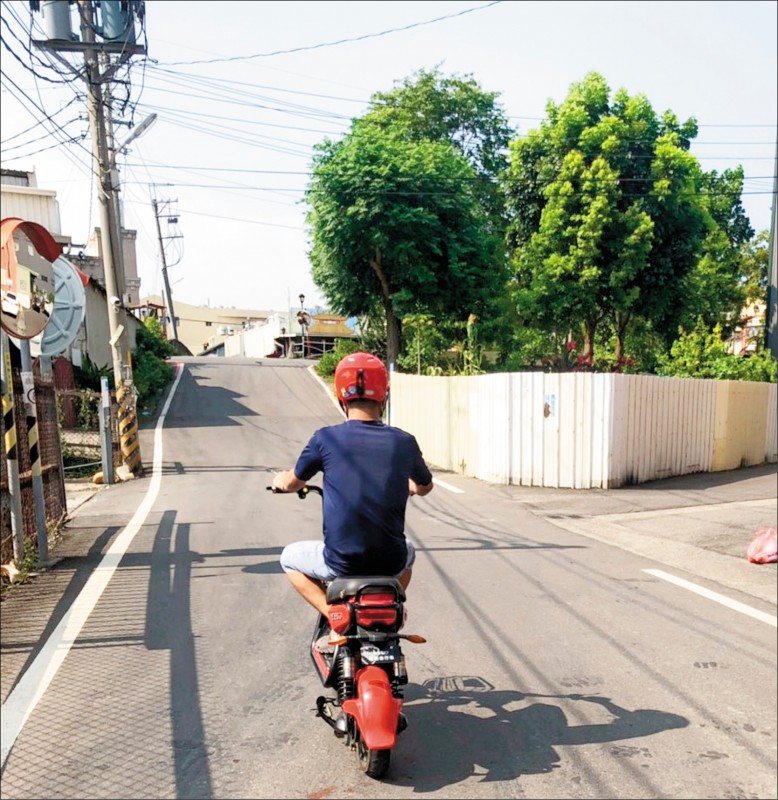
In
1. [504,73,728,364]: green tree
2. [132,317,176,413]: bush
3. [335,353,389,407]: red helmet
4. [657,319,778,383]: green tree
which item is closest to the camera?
[335,353,389,407]: red helmet

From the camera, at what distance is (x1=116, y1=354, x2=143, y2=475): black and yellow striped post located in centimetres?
1433

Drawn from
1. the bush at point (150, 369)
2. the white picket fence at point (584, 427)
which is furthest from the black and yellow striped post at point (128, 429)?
the white picket fence at point (584, 427)

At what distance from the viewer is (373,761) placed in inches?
118

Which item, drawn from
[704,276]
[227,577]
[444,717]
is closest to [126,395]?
[227,577]

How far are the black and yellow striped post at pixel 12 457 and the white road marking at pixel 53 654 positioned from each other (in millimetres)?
732

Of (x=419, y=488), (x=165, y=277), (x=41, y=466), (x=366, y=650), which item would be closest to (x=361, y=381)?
(x=419, y=488)

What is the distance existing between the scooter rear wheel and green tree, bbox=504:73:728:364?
77.1 ft

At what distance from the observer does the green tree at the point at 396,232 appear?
2269cm

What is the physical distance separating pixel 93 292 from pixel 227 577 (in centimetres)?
2060

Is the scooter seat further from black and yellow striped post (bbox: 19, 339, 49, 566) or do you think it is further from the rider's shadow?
black and yellow striped post (bbox: 19, 339, 49, 566)

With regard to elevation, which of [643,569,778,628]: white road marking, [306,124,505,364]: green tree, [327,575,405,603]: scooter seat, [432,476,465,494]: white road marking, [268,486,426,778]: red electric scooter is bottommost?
[432,476,465,494]: white road marking

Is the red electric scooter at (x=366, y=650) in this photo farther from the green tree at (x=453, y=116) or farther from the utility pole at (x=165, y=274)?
the utility pole at (x=165, y=274)

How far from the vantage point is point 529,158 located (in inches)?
1051

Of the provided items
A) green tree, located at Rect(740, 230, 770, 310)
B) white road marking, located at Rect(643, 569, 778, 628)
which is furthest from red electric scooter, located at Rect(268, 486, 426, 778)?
green tree, located at Rect(740, 230, 770, 310)
